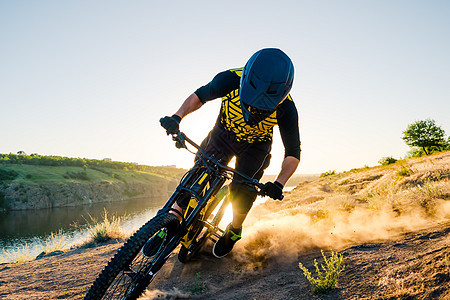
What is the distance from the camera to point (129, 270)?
106 inches

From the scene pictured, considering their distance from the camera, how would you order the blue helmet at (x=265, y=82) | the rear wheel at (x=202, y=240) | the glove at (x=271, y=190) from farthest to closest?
the rear wheel at (x=202, y=240) → the blue helmet at (x=265, y=82) → the glove at (x=271, y=190)

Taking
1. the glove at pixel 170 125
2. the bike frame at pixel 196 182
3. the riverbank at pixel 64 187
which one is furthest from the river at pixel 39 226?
the glove at pixel 170 125

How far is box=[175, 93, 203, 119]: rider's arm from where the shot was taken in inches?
157

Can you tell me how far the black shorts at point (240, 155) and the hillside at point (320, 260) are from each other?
1.17 meters

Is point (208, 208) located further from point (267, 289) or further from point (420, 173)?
point (420, 173)

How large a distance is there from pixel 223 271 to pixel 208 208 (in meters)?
1.29

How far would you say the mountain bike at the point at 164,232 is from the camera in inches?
101

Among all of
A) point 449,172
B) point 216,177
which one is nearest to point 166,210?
point 216,177

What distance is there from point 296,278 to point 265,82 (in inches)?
106

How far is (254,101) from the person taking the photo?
132 inches

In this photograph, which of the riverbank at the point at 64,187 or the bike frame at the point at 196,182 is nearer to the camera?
the bike frame at the point at 196,182

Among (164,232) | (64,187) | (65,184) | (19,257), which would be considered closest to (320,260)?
(164,232)

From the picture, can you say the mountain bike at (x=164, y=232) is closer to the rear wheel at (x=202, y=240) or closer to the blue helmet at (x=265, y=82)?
the rear wheel at (x=202, y=240)

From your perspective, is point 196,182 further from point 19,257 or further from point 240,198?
point 19,257
